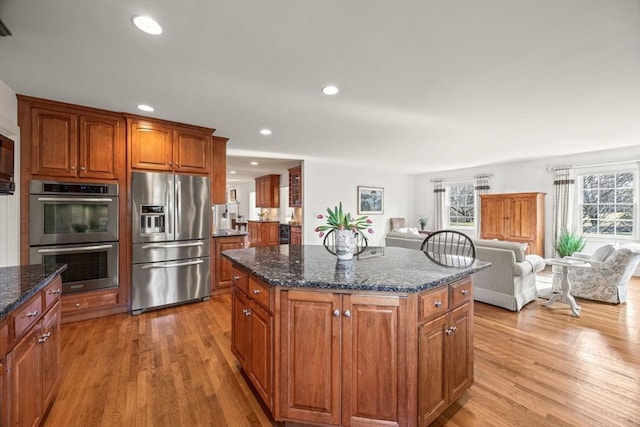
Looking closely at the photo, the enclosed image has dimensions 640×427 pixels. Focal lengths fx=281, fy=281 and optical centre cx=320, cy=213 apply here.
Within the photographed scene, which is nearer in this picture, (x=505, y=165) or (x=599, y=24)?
(x=599, y=24)

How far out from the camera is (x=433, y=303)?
1.57m

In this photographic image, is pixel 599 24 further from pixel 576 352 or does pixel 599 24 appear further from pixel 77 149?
pixel 77 149

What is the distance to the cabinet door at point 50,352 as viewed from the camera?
1604 mm

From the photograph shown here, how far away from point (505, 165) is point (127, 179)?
786 cm

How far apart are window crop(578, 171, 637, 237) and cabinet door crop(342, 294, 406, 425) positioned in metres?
6.64

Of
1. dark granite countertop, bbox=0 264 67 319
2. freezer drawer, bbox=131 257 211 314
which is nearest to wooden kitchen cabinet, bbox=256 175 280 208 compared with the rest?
freezer drawer, bbox=131 257 211 314

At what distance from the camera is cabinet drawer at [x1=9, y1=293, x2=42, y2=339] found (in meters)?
1.27

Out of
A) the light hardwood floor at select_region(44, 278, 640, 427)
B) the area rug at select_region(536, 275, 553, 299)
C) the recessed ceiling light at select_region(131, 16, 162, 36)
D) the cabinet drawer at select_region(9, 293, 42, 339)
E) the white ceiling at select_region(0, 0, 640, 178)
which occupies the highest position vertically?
the white ceiling at select_region(0, 0, 640, 178)

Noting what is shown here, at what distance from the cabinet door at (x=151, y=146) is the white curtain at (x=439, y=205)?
723cm

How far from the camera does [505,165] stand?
22.9ft

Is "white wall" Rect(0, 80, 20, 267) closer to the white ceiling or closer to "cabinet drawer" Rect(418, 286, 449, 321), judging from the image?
the white ceiling

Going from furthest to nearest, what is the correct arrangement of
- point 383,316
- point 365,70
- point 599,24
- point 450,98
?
point 450,98
point 365,70
point 599,24
point 383,316

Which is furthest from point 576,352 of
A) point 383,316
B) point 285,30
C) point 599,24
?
point 285,30

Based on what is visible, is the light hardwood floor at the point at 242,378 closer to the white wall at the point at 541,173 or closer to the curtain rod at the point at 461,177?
the white wall at the point at 541,173
